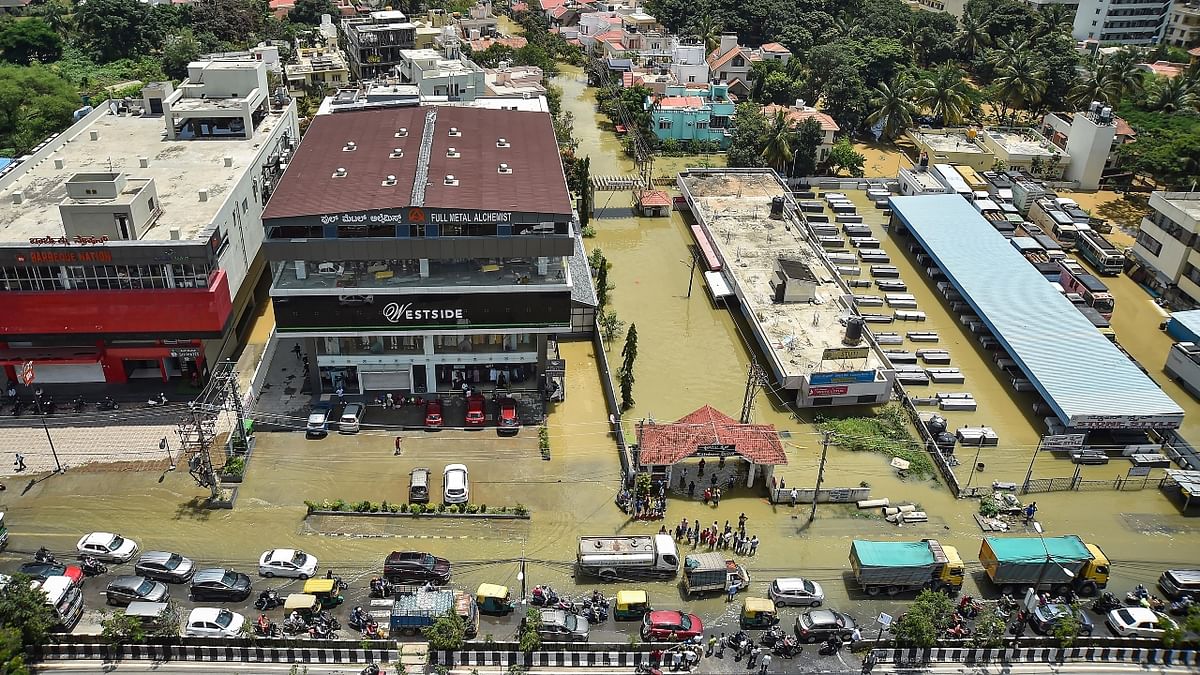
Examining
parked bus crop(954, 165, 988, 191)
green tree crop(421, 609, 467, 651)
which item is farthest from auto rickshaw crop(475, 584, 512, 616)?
parked bus crop(954, 165, 988, 191)

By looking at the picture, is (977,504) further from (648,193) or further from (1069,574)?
(648,193)

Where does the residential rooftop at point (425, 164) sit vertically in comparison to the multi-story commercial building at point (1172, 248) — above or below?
above

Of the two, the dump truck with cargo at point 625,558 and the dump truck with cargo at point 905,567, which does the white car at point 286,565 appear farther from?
the dump truck with cargo at point 905,567

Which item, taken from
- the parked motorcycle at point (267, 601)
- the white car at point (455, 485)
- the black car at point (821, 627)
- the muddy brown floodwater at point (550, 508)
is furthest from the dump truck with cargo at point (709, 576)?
the parked motorcycle at point (267, 601)

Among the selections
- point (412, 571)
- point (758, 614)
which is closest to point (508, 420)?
point (412, 571)

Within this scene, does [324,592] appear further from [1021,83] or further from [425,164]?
[1021,83]

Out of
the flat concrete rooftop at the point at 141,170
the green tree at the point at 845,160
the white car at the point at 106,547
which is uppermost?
the flat concrete rooftop at the point at 141,170

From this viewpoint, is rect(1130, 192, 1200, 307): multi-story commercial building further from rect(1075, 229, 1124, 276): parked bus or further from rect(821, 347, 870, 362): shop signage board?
rect(821, 347, 870, 362): shop signage board
